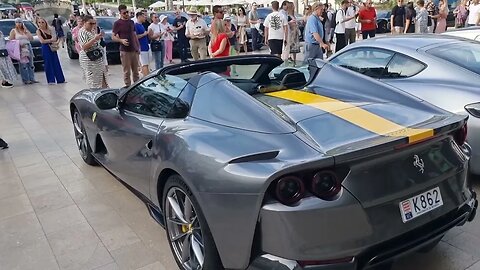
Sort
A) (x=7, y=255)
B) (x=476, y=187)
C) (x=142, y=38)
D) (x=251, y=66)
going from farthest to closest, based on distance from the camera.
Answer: (x=142, y=38)
(x=476, y=187)
(x=251, y=66)
(x=7, y=255)

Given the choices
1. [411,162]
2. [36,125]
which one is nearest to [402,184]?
[411,162]

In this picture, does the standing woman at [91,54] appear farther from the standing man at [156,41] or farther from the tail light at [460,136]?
the tail light at [460,136]

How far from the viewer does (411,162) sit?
223 centimetres

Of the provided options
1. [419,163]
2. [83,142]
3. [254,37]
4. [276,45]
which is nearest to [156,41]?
[276,45]

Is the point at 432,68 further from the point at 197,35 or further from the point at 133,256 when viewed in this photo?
the point at 197,35

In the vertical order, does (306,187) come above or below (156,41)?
below

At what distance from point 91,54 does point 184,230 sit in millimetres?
5892

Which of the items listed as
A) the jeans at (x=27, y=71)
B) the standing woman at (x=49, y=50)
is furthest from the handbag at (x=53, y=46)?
the jeans at (x=27, y=71)

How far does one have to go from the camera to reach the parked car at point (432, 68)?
3.81 meters

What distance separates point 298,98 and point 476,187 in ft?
7.19

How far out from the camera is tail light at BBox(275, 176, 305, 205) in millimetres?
2053

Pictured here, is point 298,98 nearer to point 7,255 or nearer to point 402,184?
point 402,184

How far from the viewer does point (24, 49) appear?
1082cm

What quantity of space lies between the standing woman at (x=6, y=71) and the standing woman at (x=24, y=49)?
298 mm
